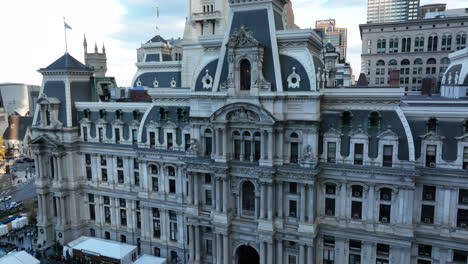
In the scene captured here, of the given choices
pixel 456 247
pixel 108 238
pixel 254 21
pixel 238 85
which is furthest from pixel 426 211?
pixel 108 238

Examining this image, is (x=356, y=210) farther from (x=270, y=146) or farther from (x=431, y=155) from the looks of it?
Result: (x=270, y=146)

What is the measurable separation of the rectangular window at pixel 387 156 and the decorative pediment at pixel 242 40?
19271mm

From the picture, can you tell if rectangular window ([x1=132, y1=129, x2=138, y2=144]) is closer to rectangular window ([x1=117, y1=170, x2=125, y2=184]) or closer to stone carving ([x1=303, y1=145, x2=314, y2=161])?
rectangular window ([x1=117, y1=170, x2=125, y2=184])

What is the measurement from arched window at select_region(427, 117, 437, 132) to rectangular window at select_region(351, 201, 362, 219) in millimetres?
11731

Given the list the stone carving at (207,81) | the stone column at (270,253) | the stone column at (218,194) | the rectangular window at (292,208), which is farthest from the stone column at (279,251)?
the stone carving at (207,81)

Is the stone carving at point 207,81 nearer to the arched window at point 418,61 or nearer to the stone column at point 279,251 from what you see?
the stone column at point 279,251

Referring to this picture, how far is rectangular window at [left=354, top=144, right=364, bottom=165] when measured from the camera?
131ft

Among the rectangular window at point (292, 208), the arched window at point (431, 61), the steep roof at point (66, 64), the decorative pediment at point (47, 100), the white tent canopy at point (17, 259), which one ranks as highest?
the arched window at point (431, 61)

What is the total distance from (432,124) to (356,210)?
13266 millimetres

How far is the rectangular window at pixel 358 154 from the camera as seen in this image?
131 feet

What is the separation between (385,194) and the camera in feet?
129

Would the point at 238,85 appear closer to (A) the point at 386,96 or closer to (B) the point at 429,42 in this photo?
(A) the point at 386,96

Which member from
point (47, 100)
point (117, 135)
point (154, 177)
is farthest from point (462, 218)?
point (47, 100)

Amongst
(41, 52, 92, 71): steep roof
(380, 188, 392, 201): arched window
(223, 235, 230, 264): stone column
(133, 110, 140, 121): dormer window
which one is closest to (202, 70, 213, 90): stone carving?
(133, 110, 140, 121): dormer window
